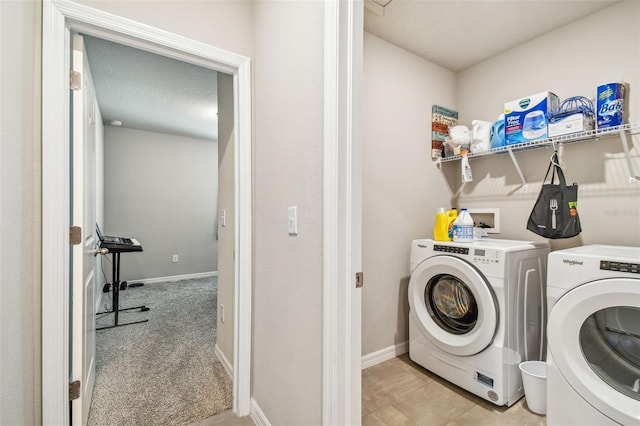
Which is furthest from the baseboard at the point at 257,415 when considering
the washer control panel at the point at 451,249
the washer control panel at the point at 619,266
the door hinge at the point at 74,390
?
the washer control panel at the point at 619,266

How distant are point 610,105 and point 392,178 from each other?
133 centimetres

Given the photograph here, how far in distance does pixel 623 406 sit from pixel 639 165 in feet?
4.49

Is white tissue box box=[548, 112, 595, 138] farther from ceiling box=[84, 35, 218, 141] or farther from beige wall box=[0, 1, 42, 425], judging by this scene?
ceiling box=[84, 35, 218, 141]

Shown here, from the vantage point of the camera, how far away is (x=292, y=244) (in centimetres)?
125

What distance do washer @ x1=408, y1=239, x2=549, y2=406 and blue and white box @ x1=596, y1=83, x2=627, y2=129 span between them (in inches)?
32.2

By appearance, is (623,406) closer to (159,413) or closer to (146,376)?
(159,413)

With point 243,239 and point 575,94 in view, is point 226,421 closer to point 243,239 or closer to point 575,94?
point 243,239

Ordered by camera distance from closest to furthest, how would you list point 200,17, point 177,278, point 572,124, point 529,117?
point 200,17 → point 572,124 → point 529,117 → point 177,278

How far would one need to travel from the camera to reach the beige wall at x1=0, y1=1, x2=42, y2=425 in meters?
1.01

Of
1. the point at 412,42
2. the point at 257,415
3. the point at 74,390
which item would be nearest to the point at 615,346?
the point at 257,415

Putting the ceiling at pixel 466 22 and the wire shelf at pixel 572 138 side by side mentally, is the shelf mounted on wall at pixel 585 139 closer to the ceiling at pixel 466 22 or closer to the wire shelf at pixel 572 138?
the wire shelf at pixel 572 138

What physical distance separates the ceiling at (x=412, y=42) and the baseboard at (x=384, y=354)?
2411 mm

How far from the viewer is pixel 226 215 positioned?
2109mm

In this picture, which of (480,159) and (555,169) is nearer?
(555,169)
